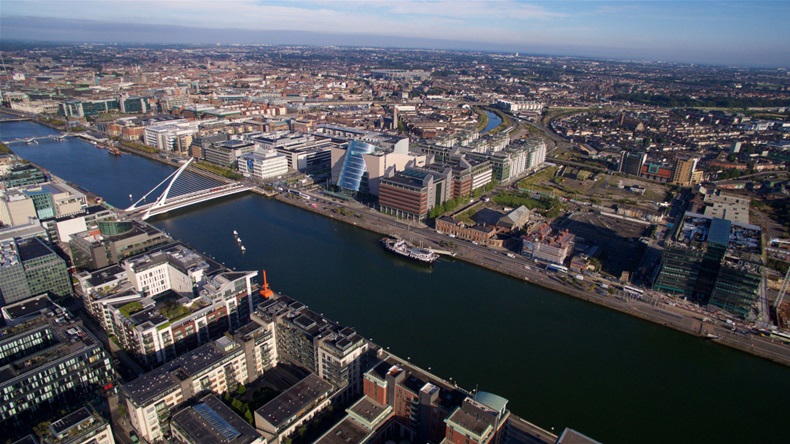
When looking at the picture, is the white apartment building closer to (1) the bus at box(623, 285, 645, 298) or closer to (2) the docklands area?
(2) the docklands area

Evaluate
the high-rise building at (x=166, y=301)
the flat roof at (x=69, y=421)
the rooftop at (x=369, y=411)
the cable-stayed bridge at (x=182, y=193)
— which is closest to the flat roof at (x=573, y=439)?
the rooftop at (x=369, y=411)

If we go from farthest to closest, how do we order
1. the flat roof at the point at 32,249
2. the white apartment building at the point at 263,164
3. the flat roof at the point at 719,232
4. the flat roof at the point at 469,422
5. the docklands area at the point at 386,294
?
the white apartment building at the point at 263,164
the flat roof at the point at 719,232
the flat roof at the point at 32,249
the docklands area at the point at 386,294
the flat roof at the point at 469,422

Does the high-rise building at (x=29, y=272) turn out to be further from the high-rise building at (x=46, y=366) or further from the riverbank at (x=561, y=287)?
the riverbank at (x=561, y=287)

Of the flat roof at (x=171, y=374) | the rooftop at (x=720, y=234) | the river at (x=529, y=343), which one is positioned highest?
the rooftop at (x=720, y=234)

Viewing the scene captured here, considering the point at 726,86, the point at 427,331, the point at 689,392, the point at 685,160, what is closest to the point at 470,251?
the point at 427,331

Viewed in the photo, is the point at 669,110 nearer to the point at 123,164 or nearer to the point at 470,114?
the point at 470,114

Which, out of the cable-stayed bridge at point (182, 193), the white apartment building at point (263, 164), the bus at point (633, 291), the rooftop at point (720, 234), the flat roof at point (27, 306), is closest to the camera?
the flat roof at point (27, 306)

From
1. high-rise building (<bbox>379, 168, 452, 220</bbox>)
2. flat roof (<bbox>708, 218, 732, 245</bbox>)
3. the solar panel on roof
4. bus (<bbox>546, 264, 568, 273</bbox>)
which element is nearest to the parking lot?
bus (<bbox>546, 264, 568, 273</bbox>)
